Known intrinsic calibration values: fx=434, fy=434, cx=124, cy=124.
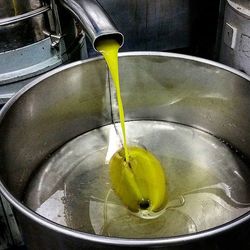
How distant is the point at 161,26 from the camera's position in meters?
1.54

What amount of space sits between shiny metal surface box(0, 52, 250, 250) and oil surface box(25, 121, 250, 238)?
38 mm

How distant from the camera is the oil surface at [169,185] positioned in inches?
43.4

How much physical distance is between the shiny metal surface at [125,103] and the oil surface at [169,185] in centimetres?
4

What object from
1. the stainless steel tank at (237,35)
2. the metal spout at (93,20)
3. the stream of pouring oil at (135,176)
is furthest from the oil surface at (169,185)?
the metal spout at (93,20)

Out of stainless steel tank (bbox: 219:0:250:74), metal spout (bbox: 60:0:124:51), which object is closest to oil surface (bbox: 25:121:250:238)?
stainless steel tank (bbox: 219:0:250:74)

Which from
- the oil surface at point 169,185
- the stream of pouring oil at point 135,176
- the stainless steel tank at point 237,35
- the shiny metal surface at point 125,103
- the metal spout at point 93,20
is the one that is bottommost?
the oil surface at point 169,185

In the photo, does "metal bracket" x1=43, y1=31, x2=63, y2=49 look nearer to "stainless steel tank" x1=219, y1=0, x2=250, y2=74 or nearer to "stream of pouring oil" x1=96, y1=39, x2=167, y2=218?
"stream of pouring oil" x1=96, y1=39, x2=167, y2=218

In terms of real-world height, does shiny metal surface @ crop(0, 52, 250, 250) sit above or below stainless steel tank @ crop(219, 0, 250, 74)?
below

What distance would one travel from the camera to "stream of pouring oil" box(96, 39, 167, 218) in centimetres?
111

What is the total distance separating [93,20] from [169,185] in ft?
1.61

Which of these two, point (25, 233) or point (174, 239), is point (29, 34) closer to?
point (25, 233)

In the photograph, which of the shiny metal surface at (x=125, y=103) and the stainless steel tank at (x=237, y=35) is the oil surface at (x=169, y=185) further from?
the stainless steel tank at (x=237, y=35)

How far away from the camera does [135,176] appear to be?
45.9 inches

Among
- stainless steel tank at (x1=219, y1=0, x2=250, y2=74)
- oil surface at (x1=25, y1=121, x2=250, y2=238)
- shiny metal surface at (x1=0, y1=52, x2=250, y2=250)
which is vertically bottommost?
oil surface at (x1=25, y1=121, x2=250, y2=238)
